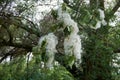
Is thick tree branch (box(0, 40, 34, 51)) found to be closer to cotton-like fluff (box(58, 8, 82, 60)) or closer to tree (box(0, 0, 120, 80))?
tree (box(0, 0, 120, 80))

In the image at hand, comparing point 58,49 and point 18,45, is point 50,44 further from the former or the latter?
point 18,45

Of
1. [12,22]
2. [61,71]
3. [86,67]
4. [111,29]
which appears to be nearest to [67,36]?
[61,71]

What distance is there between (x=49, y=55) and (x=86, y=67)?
10.4ft

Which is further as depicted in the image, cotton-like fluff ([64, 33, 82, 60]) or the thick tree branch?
the thick tree branch

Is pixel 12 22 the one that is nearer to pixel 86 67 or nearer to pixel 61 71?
pixel 61 71

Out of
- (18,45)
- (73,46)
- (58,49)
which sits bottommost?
(18,45)

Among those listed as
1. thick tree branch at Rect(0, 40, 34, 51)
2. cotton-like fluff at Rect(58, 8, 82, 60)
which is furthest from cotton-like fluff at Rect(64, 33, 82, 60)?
thick tree branch at Rect(0, 40, 34, 51)

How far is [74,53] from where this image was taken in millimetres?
1706

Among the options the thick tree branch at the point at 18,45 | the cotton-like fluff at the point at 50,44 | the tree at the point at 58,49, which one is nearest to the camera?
the cotton-like fluff at the point at 50,44

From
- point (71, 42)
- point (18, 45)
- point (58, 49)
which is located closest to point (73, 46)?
point (71, 42)

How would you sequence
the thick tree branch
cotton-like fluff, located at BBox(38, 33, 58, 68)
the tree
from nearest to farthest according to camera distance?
cotton-like fluff, located at BBox(38, 33, 58, 68), the tree, the thick tree branch

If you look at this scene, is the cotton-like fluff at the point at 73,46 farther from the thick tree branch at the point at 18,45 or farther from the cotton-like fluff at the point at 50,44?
the thick tree branch at the point at 18,45

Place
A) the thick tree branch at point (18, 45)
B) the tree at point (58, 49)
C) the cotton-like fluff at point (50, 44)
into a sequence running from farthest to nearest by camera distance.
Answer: the thick tree branch at point (18, 45), the tree at point (58, 49), the cotton-like fluff at point (50, 44)

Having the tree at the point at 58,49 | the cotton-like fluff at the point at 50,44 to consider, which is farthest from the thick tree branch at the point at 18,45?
the cotton-like fluff at the point at 50,44
